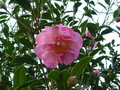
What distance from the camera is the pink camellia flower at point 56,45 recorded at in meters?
1.20

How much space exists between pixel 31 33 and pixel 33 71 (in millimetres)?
887

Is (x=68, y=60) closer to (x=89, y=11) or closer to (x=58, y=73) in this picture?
(x=58, y=73)

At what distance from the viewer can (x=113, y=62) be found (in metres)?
2.89

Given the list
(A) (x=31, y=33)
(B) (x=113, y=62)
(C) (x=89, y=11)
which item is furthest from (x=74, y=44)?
(B) (x=113, y=62)

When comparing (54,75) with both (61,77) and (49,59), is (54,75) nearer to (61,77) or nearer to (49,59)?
(61,77)

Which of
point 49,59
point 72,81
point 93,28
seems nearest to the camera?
point 72,81

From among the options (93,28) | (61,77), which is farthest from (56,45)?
(93,28)

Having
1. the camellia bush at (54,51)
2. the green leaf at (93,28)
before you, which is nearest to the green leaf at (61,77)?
the camellia bush at (54,51)

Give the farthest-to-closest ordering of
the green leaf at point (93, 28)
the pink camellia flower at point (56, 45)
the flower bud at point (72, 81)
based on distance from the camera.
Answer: the green leaf at point (93, 28) → the pink camellia flower at point (56, 45) → the flower bud at point (72, 81)

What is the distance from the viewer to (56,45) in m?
1.23

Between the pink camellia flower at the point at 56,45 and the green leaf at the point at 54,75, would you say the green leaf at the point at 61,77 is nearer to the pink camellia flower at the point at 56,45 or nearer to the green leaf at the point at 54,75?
the green leaf at the point at 54,75

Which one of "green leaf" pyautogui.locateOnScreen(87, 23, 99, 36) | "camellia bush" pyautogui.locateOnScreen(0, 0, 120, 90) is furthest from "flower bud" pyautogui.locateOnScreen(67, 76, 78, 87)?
"green leaf" pyautogui.locateOnScreen(87, 23, 99, 36)

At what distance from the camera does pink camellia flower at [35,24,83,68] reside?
120cm

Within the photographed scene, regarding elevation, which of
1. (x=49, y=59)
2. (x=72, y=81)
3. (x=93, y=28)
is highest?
(x=93, y=28)
